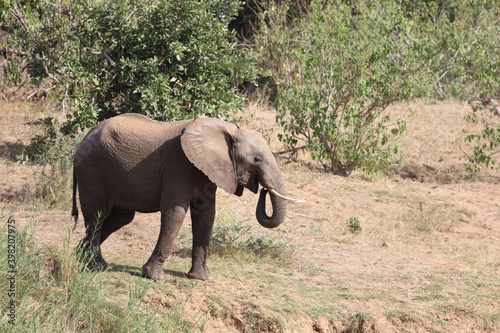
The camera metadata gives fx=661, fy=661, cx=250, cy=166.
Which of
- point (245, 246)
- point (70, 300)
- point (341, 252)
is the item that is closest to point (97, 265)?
point (70, 300)

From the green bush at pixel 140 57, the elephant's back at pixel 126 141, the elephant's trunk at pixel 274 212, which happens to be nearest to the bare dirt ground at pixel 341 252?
the elephant's trunk at pixel 274 212

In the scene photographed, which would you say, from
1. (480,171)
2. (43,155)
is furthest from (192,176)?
(480,171)

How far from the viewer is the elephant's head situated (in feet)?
18.6

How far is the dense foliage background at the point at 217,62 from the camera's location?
9859mm

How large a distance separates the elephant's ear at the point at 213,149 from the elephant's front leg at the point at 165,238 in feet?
1.36

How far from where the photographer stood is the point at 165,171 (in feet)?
19.1

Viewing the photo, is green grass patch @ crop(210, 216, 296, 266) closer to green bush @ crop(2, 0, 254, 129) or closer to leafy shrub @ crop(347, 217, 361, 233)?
leafy shrub @ crop(347, 217, 361, 233)

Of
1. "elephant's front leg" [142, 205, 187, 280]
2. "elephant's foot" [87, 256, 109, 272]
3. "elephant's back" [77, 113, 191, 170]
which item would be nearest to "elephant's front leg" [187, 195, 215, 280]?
"elephant's front leg" [142, 205, 187, 280]

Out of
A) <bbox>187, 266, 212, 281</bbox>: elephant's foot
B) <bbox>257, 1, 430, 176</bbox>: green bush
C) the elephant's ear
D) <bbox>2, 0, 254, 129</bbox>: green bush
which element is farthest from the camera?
<bbox>257, 1, 430, 176</bbox>: green bush

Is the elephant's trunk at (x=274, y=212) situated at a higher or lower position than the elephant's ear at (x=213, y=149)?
lower

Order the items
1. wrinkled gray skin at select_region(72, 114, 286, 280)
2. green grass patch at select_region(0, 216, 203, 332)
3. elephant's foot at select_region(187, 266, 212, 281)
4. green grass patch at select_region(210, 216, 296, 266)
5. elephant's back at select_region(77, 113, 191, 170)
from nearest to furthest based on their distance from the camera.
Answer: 1. green grass patch at select_region(0, 216, 203, 332)
2. wrinkled gray skin at select_region(72, 114, 286, 280)
3. elephant's back at select_region(77, 113, 191, 170)
4. elephant's foot at select_region(187, 266, 212, 281)
5. green grass patch at select_region(210, 216, 296, 266)

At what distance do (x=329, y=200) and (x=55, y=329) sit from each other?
7.00 meters

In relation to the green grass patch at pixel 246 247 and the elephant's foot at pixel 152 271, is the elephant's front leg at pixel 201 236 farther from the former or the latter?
the green grass patch at pixel 246 247

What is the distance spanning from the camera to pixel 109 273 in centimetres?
581
